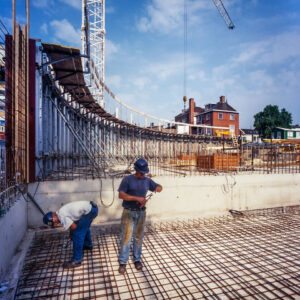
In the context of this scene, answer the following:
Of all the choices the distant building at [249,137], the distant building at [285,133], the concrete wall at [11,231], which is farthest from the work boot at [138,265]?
the distant building at [285,133]

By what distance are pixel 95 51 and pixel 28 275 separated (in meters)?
28.2

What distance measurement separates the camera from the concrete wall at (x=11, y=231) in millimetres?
3109

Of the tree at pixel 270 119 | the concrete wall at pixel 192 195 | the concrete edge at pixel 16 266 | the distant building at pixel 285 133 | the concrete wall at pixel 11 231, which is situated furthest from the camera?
the tree at pixel 270 119

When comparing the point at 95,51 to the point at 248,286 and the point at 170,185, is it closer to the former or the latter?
the point at 170,185

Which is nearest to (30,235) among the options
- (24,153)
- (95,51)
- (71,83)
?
(24,153)

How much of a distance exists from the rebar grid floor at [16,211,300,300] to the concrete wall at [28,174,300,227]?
2.25 ft

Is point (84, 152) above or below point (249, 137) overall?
below

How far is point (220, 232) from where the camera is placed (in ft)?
17.0

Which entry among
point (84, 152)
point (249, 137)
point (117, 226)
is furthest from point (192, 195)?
point (249, 137)

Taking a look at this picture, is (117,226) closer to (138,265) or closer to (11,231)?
(138,265)

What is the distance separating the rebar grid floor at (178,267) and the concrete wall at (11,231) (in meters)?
0.31

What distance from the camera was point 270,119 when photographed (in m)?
45.3

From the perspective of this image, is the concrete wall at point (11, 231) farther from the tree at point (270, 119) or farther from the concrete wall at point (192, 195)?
the tree at point (270, 119)

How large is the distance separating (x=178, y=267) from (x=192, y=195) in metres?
3.03
